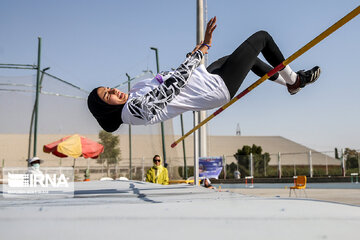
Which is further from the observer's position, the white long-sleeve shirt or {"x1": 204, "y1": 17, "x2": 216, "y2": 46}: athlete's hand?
{"x1": 204, "y1": 17, "x2": 216, "y2": 46}: athlete's hand

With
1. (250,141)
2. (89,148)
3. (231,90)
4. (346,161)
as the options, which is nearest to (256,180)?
(346,161)

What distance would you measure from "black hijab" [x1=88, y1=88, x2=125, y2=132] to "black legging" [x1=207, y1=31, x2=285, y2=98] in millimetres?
715

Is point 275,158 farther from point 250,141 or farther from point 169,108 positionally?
point 250,141

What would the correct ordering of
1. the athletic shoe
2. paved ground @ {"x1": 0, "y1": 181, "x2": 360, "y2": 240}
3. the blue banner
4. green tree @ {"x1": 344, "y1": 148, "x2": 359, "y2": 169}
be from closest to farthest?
1. paved ground @ {"x1": 0, "y1": 181, "x2": 360, "y2": 240}
2. the athletic shoe
3. the blue banner
4. green tree @ {"x1": 344, "y1": 148, "x2": 359, "y2": 169}

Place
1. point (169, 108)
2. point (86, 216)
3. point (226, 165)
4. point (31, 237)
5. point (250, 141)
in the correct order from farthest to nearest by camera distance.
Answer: point (250, 141)
point (226, 165)
point (169, 108)
point (86, 216)
point (31, 237)

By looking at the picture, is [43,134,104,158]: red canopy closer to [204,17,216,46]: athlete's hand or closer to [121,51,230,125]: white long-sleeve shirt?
[121,51,230,125]: white long-sleeve shirt

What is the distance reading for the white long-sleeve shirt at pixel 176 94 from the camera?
2424 millimetres

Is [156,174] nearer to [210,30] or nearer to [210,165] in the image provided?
[210,30]

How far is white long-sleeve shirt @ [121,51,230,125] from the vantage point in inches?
95.4

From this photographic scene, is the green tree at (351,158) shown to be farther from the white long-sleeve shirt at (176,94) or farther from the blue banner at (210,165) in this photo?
the white long-sleeve shirt at (176,94)

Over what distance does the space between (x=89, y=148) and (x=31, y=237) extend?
31.4 ft

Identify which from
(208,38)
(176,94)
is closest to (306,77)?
(208,38)

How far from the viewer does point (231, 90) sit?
8.54 ft

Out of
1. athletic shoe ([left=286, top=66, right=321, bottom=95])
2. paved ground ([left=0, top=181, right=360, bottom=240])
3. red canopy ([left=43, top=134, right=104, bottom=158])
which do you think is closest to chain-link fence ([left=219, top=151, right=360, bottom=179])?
red canopy ([left=43, top=134, right=104, bottom=158])
